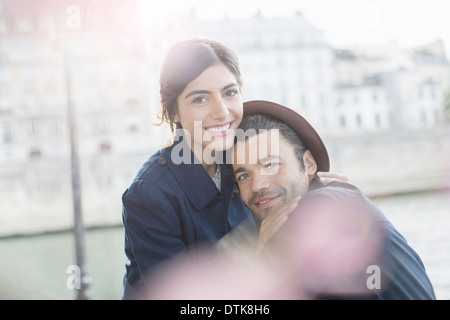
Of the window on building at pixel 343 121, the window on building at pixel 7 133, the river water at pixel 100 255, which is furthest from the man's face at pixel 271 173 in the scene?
the window on building at pixel 343 121

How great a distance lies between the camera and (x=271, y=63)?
1977cm

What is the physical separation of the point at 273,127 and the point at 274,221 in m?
0.26

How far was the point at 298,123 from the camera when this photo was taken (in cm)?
123

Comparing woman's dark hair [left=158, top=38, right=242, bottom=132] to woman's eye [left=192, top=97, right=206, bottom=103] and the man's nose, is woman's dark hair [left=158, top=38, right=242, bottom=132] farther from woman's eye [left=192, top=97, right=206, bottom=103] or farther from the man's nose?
the man's nose

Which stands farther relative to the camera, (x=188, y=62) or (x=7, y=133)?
(x=7, y=133)

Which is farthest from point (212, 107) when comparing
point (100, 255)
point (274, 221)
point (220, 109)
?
point (100, 255)

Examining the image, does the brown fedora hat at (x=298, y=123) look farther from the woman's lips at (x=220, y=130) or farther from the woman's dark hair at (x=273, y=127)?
the woman's lips at (x=220, y=130)

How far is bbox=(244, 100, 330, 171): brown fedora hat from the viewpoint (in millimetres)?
1226

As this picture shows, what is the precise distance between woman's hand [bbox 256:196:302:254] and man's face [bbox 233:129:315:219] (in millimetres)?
54

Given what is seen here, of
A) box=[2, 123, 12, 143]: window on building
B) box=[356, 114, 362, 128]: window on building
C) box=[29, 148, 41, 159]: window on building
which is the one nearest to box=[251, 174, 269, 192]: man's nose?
box=[29, 148, 41, 159]: window on building

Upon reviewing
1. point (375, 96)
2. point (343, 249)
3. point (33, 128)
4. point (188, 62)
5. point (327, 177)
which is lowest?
point (343, 249)

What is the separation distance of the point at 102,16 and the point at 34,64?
412cm

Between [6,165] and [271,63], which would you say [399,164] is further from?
[6,165]

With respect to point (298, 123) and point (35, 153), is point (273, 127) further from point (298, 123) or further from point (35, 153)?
point (35, 153)
